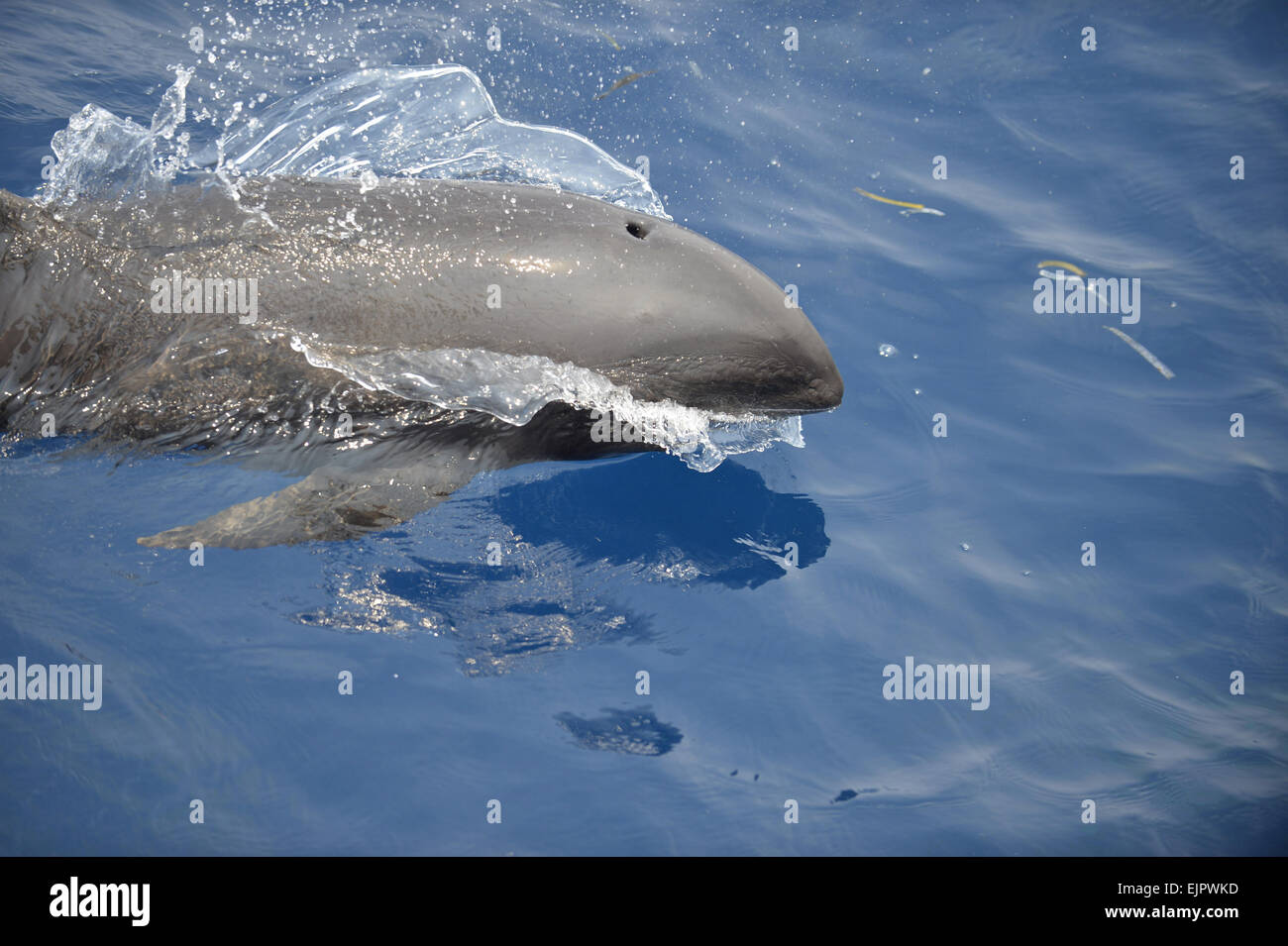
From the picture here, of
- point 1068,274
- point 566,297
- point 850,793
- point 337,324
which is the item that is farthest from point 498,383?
point 1068,274

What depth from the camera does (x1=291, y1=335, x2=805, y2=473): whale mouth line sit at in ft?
15.3

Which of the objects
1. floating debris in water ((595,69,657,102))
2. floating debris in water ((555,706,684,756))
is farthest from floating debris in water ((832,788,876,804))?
floating debris in water ((595,69,657,102))

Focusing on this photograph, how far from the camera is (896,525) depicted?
18.7 feet

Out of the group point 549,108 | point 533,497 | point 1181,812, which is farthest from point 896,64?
point 1181,812

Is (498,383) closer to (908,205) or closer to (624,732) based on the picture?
(624,732)

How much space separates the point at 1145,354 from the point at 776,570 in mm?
3631

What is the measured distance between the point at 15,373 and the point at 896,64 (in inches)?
299

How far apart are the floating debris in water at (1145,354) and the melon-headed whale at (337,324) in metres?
3.33

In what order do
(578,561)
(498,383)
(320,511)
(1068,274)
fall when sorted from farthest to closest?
(1068,274) → (578,561) → (498,383) → (320,511)

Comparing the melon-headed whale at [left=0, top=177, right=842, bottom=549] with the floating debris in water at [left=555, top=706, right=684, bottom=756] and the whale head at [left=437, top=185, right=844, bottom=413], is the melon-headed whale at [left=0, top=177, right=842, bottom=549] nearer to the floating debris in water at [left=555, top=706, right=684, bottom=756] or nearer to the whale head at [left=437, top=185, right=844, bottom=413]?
the whale head at [left=437, top=185, right=844, bottom=413]

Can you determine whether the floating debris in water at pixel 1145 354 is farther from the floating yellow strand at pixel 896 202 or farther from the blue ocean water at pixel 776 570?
the floating yellow strand at pixel 896 202

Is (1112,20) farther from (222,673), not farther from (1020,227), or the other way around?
(222,673)

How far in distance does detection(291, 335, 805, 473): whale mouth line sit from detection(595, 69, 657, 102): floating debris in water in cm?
425

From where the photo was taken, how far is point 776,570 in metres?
5.29
